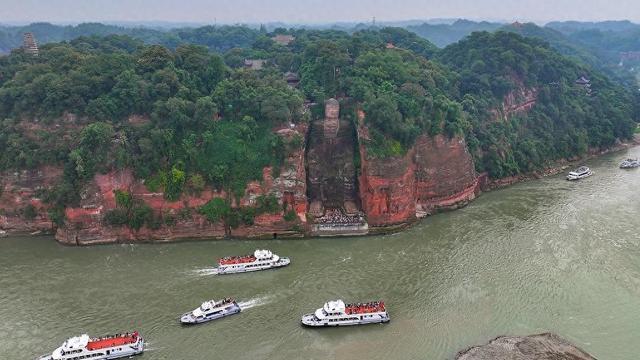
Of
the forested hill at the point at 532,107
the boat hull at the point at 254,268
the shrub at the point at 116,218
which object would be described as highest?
the forested hill at the point at 532,107

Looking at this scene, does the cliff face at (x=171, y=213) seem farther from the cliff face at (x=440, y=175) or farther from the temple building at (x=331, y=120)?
the cliff face at (x=440, y=175)

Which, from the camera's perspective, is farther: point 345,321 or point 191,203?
point 191,203

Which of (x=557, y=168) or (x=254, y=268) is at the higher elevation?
(x=557, y=168)

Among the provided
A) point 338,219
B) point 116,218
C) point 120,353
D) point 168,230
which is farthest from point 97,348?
point 338,219

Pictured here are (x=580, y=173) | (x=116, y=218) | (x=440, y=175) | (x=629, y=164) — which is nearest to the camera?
(x=116, y=218)

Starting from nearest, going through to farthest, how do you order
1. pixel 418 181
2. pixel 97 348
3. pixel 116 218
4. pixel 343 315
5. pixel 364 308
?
pixel 97 348 < pixel 343 315 < pixel 364 308 < pixel 116 218 < pixel 418 181

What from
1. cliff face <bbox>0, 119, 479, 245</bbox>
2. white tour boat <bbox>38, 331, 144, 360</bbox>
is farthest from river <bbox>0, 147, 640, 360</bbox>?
cliff face <bbox>0, 119, 479, 245</bbox>

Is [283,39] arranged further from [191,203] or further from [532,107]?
[191,203]

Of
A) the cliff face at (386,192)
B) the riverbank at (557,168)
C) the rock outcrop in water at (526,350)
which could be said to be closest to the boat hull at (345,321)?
the rock outcrop in water at (526,350)
